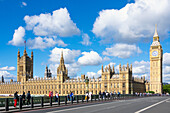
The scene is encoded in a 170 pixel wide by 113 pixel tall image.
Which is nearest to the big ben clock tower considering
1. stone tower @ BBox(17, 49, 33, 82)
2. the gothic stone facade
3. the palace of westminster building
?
the palace of westminster building

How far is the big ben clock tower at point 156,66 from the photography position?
13325cm

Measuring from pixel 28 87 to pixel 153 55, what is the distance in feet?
237

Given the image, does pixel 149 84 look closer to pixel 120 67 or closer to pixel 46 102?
pixel 120 67

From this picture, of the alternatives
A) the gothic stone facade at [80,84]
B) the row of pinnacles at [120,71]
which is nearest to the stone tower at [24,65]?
the gothic stone facade at [80,84]

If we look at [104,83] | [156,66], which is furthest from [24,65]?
[156,66]

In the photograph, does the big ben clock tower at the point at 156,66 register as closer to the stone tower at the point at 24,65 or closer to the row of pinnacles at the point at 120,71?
the row of pinnacles at the point at 120,71

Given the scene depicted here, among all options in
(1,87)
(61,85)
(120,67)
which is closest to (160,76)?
(120,67)

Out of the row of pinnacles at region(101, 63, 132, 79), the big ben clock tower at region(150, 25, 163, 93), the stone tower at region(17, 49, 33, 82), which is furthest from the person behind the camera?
the stone tower at region(17, 49, 33, 82)

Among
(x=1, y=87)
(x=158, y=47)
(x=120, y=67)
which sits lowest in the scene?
(x=1, y=87)

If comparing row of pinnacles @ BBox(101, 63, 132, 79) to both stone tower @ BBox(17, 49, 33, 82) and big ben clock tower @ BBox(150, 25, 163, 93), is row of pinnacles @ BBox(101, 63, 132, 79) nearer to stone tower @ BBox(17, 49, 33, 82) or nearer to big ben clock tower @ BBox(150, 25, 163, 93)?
big ben clock tower @ BBox(150, 25, 163, 93)

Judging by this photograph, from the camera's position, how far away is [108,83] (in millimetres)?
109688

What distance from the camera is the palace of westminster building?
108 meters

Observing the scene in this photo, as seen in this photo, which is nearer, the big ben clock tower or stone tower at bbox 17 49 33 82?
the big ben clock tower

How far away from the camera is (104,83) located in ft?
364
